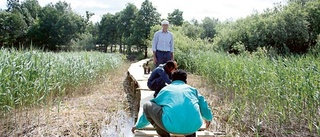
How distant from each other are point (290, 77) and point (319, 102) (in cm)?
77

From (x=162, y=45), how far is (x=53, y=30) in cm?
3420

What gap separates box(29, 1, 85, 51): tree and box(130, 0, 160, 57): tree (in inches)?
421

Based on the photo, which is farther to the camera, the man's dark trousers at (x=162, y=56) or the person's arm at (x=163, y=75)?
the man's dark trousers at (x=162, y=56)

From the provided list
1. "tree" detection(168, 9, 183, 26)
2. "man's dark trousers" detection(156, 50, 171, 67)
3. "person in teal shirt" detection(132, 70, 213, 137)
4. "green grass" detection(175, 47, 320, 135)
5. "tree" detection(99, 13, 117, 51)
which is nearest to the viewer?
"person in teal shirt" detection(132, 70, 213, 137)

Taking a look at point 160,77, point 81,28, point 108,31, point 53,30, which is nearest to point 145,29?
point 108,31

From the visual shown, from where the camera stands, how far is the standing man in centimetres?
594

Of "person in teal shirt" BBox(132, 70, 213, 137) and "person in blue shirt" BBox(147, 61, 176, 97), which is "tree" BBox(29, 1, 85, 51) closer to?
"person in blue shirt" BBox(147, 61, 176, 97)

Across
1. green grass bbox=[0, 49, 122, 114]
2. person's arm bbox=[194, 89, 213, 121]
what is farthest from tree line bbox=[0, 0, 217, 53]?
person's arm bbox=[194, 89, 213, 121]

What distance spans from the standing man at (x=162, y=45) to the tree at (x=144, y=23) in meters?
25.0

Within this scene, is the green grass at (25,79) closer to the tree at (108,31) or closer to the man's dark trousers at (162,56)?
the man's dark trousers at (162,56)

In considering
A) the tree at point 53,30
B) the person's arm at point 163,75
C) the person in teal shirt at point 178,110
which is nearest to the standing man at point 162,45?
the person's arm at point 163,75

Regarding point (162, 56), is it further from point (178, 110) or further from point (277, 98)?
point (178, 110)

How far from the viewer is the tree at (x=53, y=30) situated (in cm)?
3591

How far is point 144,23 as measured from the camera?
31.4 m
